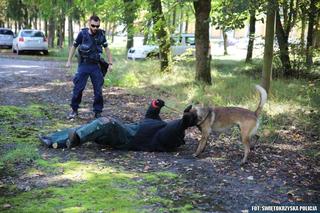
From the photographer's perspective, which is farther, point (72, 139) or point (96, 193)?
point (72, 139)

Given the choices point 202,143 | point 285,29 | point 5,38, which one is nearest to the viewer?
point 202,143

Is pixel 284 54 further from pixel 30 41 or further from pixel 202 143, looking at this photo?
pixel 30 41

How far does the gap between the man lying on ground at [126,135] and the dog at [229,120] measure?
176 mm

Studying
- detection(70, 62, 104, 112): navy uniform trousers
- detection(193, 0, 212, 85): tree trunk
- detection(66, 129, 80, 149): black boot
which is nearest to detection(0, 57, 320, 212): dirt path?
detection(66, 129, 80, 149): black boot

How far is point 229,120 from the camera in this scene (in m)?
6.54

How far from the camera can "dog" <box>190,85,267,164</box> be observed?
6391 millimetres

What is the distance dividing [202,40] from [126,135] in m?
7.30

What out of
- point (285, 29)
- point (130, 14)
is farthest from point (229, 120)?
point (285, 29)

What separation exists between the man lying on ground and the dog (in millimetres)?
176

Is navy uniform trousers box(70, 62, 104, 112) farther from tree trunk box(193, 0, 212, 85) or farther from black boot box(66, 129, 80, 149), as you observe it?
tree trunk box(193, 0, 212, 85)

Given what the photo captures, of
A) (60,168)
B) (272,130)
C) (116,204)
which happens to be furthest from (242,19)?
(116,204)

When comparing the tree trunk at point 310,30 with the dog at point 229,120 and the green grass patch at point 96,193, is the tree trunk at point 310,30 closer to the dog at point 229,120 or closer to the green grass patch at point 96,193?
the dog at point 229,120

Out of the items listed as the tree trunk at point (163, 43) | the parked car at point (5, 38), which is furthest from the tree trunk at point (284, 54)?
the parked car at point (5, 38)

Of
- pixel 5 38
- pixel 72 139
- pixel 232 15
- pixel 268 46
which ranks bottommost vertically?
pixel 72 139
